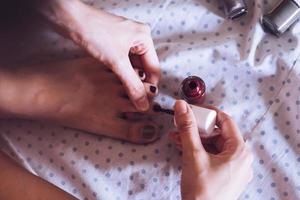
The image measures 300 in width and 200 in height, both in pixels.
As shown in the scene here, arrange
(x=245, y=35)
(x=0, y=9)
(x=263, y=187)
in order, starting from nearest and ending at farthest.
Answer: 1. (x=0, y=9)
2. (x=263, y=187)
3. (x=245, y=35)

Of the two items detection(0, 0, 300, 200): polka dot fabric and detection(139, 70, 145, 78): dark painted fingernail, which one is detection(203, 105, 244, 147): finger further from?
detection(139, 70, 145, 78): dark painted fingernail

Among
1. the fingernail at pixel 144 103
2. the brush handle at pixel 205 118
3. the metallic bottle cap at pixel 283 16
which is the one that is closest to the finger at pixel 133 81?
the fingernail at pixel 144 103

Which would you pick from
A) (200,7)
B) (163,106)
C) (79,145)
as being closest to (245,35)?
(200,7)

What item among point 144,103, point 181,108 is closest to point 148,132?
point 144,103

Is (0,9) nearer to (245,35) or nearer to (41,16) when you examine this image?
(41,16)

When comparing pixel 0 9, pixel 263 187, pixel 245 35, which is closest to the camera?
pixel 0 9
